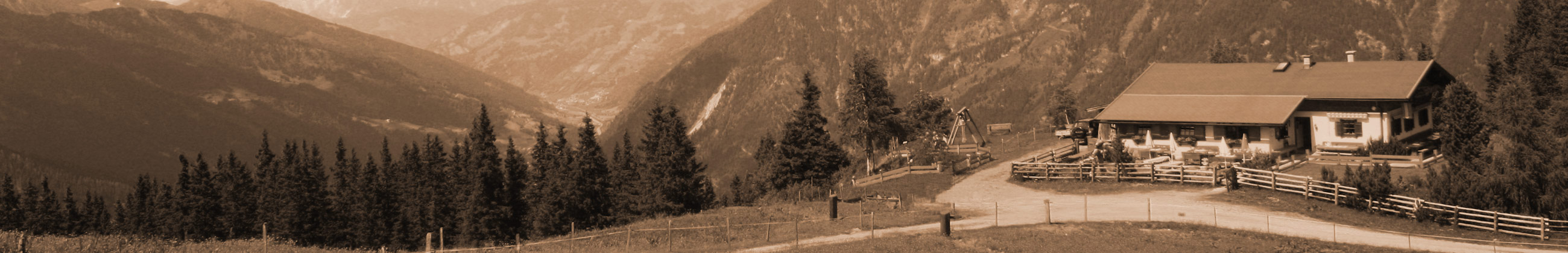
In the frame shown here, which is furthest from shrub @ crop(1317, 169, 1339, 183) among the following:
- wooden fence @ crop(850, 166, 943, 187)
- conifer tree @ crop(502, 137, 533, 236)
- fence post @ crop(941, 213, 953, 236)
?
conifer tree @ crop(502, 137, 533, 236)

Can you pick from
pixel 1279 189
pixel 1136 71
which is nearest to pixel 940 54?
pixel 1136 71

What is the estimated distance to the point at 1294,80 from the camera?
216 ft

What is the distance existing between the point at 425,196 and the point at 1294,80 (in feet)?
240

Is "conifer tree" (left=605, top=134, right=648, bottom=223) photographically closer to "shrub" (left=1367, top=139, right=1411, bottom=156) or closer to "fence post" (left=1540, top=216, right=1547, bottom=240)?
"shrub" (left=1367, top=139, right=1411, bottom=156)

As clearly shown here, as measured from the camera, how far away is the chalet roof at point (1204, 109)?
60750 millimetres

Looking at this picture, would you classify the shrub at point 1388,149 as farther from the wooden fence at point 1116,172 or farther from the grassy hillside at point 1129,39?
the grassy hillside at point 1129,39

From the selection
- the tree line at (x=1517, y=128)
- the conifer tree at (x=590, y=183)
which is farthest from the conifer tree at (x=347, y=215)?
the tree line at (x=1517, y=128)

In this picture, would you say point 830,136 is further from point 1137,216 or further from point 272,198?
point 272,198

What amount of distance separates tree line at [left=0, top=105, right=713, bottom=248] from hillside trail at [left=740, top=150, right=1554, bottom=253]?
32.2 m

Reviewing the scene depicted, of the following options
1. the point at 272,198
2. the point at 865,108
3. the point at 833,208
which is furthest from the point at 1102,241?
the point at 272,198

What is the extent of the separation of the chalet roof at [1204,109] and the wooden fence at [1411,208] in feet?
38.9

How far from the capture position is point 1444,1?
399 ft

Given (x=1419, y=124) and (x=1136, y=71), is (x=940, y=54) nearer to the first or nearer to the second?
(x=1136, y=71)

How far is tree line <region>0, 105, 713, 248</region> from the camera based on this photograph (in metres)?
84.0
